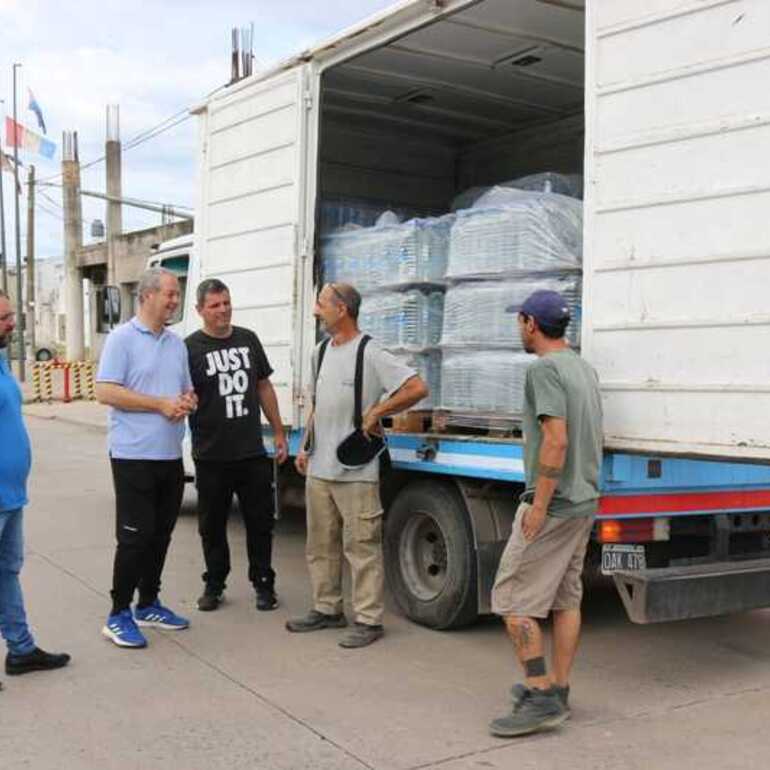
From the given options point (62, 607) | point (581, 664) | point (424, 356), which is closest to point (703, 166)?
point (424, 356)

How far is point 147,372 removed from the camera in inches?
191

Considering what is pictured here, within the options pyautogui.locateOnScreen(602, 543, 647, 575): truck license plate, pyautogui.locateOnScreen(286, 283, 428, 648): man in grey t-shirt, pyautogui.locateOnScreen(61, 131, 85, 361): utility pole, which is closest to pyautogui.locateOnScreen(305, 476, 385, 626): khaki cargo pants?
pyautogui.locateOnScreen(286, 283, 428, 648): man in grey t-shirt

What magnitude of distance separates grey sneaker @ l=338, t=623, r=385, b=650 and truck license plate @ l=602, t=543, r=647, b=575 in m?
1.24

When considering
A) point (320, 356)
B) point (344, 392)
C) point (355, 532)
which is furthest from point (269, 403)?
point (355, 532)

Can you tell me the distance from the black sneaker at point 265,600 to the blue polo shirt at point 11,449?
173cm

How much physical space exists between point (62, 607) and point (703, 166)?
13.6ft

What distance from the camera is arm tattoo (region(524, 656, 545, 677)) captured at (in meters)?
3.80

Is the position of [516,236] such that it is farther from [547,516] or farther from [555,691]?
[555,691]

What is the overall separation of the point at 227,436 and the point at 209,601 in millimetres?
980

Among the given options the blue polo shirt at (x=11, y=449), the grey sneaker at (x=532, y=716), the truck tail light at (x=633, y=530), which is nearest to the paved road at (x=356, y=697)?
the grey sneaker at (x=532, y=716)

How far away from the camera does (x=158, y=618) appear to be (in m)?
5.17

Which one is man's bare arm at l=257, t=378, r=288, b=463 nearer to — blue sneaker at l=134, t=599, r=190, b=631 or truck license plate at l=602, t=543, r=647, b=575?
blue sneaker at l=134, t=599, r=190, b=631

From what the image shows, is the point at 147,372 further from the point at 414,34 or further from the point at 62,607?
the point at 414,34

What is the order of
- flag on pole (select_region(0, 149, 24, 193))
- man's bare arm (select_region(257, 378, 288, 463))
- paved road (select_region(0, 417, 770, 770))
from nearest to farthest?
paved road (select_region(0, 417, 770, 770)), man's bare arm (select_region(257, 378, 288, 463)), flag on pole (select_region(0, 149, 24, 193))
